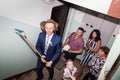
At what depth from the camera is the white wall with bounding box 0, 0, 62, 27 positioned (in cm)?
231

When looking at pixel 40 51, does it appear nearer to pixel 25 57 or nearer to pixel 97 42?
pixel 25 57

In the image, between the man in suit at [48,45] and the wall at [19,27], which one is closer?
the wall at [19,27]

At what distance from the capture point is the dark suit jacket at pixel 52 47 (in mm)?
2646

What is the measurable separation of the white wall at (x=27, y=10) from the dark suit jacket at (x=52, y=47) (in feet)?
1.17

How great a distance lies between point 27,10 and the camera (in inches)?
102

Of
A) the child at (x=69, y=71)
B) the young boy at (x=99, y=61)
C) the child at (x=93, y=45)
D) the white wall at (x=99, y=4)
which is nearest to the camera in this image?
the white wall at (x=99, y=4)

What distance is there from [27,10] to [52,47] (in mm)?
769

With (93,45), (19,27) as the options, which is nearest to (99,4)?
(93,45)

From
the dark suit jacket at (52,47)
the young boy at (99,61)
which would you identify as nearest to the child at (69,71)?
the dark suit jacket at (52,47)

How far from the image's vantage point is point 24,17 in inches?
102

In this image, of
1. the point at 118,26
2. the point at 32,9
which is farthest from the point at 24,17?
the point at 118,26

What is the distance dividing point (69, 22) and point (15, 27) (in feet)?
5.68

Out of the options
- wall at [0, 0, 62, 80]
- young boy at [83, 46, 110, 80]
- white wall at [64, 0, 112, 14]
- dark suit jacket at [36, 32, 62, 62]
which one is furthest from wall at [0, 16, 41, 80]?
young boy at [83, 46, 110, 80]

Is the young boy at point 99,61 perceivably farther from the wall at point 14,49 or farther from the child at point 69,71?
the wall at point 14,49
